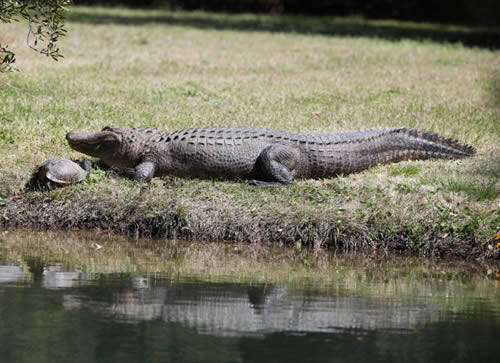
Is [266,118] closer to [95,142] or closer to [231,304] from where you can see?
[95,142]

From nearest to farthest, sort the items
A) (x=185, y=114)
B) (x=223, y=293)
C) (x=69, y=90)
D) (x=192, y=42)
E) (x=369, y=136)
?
(x=223, y=293)
(x=369, y=136)
(x=185, y=114)
(x=69, y=90)
(x=192, y=42)

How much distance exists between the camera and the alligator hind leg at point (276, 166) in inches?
322

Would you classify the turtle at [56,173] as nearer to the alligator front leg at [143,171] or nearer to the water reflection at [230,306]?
the alligator front leg at [143,171]

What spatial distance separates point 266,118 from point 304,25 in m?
14.8

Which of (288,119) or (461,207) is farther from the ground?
(288,119)

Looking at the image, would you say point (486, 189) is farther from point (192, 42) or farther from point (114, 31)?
point (114, 31)

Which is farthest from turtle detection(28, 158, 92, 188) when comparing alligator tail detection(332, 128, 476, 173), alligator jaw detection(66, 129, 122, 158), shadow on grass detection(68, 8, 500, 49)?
shadow on grass detection(68, 8, 500, 49)

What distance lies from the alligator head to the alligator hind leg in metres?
1.42

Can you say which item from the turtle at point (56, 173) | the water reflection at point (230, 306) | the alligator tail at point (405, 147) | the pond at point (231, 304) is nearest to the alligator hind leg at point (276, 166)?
the alligator tail at point (405, 147)

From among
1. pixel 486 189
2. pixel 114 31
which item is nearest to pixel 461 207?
pixel 486 189

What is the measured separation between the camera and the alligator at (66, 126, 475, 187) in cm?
831

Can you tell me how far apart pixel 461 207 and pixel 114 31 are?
14.0 m

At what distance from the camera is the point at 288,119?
1051cm

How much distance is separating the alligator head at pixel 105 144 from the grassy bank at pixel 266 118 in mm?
400
